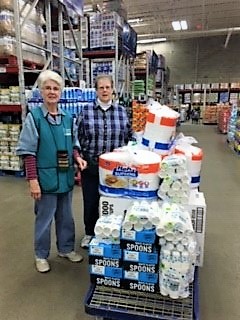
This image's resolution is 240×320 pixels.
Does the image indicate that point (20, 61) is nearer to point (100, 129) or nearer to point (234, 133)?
point (100, 129)

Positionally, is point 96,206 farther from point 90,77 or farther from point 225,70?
point 225,70

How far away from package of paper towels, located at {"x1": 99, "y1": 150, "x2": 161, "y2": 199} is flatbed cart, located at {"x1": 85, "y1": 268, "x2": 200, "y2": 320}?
1.79ft

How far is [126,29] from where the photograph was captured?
7535 millimetres

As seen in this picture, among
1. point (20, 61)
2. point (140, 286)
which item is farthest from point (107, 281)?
point (20, 61)

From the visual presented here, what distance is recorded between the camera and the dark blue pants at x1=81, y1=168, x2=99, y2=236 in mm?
2516

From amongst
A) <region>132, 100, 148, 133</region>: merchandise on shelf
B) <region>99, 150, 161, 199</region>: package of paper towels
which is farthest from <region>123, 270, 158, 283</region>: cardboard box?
<region>132, 100, 148, 133</region>: merchandise on shelf

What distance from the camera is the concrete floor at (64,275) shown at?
1.96m

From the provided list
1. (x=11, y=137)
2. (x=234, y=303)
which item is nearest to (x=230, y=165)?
(x=11, y=137)

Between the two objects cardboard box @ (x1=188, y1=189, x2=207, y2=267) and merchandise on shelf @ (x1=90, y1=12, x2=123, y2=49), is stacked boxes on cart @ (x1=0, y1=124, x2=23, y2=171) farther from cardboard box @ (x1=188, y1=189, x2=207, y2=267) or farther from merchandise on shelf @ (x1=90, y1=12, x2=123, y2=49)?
cardboard box @ (x1=188, y1=189, x2=207, y2=267)

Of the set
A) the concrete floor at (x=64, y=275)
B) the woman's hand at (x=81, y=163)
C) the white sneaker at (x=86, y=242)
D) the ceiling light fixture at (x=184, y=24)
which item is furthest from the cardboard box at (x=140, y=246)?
the ceiling light fixture at (x=184, y=24)

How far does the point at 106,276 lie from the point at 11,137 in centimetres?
393

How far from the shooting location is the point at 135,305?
5.35 feet

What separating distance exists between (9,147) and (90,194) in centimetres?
310

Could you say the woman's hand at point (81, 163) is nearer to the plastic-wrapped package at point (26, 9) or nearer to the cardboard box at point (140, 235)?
the cardboard box at point (140, 235)
